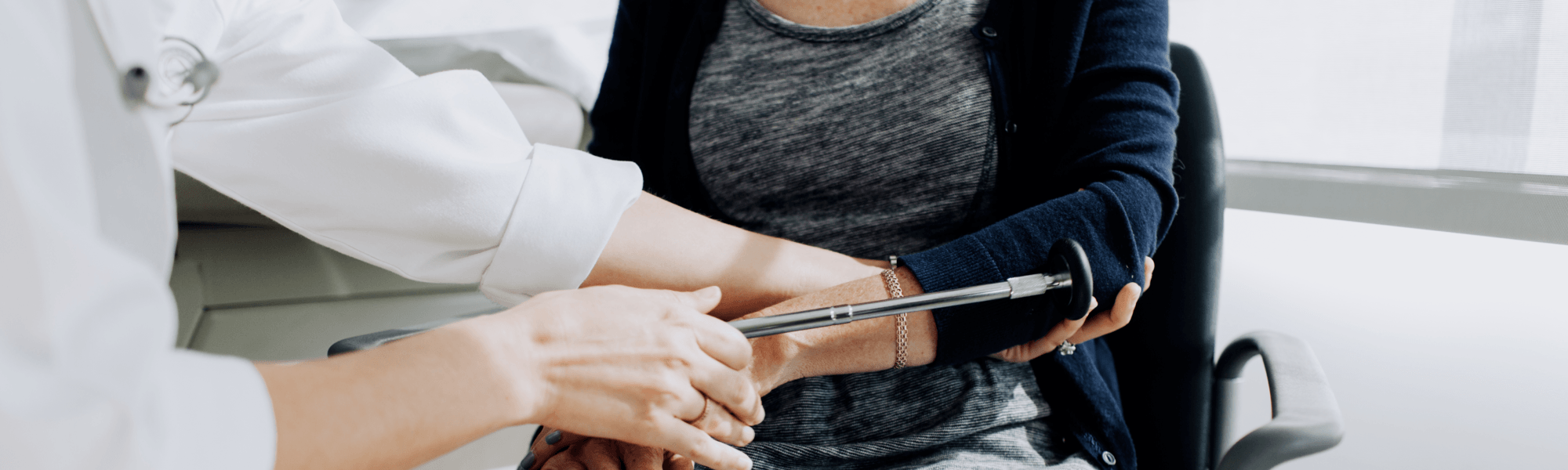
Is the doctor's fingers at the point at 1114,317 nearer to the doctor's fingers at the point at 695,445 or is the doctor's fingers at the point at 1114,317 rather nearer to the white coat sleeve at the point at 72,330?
the doctor's fingers at the point at 695,445

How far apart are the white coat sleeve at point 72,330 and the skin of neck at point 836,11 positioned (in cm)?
52

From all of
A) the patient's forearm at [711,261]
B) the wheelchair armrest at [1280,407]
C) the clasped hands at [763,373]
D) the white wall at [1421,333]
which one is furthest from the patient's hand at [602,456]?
the white wall at [1421,333]

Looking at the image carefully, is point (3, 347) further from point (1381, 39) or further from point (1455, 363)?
point (1381, 39)

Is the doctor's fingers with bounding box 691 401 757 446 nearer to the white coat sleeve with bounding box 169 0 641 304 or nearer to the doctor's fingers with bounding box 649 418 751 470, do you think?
the doctor's fingers with bounding box 649 418 751 470

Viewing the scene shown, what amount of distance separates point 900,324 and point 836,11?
312 millimetres

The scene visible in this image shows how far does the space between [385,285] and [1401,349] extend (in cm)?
127

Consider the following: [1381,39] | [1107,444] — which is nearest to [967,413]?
[1107,444]

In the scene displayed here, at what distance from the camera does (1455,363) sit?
77 cm

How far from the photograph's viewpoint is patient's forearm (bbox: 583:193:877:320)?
54cm

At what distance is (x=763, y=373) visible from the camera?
1.76 feet

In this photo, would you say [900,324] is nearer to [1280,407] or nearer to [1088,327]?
[1088,327]

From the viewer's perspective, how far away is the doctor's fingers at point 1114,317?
0.54m

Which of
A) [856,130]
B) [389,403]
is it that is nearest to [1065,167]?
[856,130]

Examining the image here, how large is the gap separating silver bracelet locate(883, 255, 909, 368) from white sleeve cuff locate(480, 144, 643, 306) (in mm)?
192
